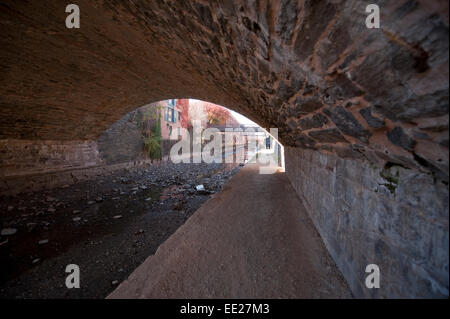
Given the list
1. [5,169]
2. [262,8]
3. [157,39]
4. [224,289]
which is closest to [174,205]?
[224,289]

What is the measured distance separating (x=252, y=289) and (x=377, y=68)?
1631 mm

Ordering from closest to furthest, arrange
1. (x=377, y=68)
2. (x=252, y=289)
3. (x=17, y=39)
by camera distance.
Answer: (x=377, y=68) < (x=252, y=289) < (x=17, y=39)

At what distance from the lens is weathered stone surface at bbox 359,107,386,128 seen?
33.3 inches

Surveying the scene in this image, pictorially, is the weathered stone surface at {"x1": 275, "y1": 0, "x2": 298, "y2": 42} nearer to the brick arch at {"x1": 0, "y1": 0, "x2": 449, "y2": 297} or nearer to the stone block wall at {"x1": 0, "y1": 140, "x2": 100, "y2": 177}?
the brick arch at {"x1": 0, "y1": 0, "x2": 449, "y2": 297}

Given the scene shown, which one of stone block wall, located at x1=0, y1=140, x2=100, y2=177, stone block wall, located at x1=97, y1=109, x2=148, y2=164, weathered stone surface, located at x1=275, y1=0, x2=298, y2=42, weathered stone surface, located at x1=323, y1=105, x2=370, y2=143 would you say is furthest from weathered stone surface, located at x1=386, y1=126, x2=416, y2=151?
stone block wall, located at x1=97, y1=109, x2=148, y2=164

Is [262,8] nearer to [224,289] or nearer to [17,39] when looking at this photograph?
[224,289]

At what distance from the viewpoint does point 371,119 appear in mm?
883

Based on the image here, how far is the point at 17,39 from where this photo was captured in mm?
3213

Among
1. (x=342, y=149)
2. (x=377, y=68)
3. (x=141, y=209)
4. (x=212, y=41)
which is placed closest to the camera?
(x=377, y=68)

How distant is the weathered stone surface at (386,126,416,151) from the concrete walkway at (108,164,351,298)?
1173 millimetres

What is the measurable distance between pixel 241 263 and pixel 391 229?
1.23m

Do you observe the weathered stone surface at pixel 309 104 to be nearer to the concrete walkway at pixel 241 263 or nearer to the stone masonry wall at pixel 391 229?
the stone masonry wall at pixel 391 229

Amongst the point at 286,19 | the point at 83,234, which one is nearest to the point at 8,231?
the point at 83,234
